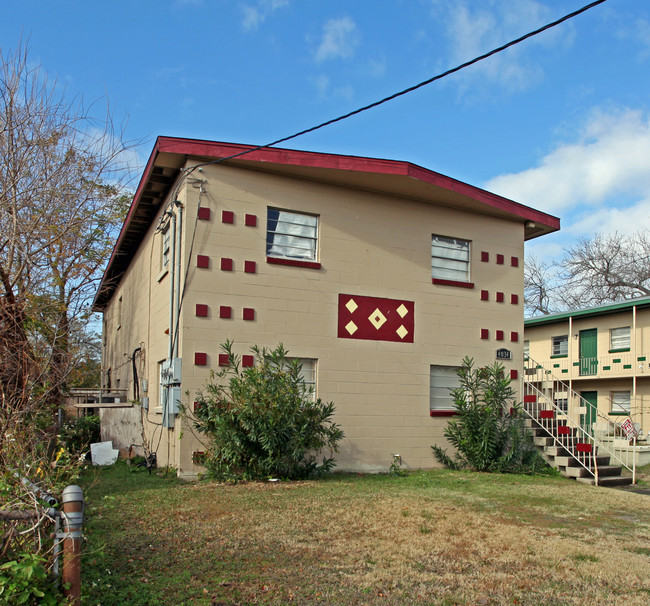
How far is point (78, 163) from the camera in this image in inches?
563

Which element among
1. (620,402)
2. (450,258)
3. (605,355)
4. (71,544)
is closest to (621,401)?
(620,402)

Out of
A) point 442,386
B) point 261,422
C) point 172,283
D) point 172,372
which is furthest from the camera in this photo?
point 442,386

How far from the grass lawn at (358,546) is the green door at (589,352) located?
14540mm

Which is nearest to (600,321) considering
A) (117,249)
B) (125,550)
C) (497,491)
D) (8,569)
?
(497,491)

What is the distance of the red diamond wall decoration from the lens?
1298cm

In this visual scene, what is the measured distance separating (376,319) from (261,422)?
381 cm

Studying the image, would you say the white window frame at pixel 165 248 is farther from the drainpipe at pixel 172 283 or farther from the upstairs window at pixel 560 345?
the upstairs window at pixel 560 345

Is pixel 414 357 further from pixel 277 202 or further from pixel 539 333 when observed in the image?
pixel 539 333

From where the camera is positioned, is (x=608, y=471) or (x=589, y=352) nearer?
(x=608, y=471)

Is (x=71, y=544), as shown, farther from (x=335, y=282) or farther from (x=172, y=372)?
(x=335, y=282)

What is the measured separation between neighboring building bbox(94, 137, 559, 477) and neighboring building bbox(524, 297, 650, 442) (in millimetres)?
9109

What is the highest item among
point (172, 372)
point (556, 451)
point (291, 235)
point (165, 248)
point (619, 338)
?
point (291, 235)

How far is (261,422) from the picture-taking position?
10.6 m

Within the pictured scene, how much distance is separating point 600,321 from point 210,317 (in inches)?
701
